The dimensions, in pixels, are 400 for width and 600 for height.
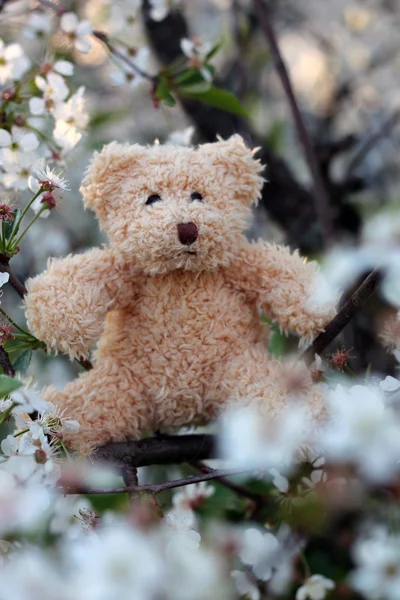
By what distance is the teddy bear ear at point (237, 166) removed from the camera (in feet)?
1.71

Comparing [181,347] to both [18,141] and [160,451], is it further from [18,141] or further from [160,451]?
[18,141]

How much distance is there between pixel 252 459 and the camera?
42 centimetres

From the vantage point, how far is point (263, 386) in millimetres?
498

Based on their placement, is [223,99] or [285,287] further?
[223,99]

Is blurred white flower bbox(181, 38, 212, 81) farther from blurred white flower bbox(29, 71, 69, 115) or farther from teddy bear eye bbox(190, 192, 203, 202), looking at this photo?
teddy bear eye bbox(190, 192, 203, 202)

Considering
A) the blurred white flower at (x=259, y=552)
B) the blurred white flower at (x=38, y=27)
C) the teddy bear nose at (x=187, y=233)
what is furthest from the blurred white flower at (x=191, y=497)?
the blurred white flower at (x=38, y=27)

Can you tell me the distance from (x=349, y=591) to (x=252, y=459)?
0.24m

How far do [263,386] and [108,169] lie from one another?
19 cm

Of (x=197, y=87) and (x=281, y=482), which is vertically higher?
(x=197, y=87)

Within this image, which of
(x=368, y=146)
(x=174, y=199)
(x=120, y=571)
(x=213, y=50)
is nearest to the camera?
(x=120, y=571)

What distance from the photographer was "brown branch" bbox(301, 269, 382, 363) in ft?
1.48

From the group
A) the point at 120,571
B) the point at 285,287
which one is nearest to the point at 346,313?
the point at 285,287

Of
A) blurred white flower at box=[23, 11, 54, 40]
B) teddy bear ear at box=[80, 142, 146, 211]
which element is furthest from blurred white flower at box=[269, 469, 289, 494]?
blurred white flower at box=[23, 11, 54, 40]

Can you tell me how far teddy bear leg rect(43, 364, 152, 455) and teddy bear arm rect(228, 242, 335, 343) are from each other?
4.5 inches
